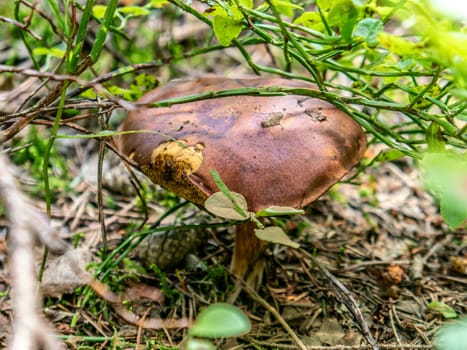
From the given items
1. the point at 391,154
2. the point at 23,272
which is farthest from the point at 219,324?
the point at 391,154

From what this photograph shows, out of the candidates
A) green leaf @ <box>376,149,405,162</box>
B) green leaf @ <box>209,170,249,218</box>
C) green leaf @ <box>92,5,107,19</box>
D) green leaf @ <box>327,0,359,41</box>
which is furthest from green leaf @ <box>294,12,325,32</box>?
green leaf @ <box>92,5,107,19</box>

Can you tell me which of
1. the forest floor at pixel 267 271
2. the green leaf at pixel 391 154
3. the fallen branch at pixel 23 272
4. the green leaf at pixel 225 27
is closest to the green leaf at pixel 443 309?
the forest floor at pixel 267 271

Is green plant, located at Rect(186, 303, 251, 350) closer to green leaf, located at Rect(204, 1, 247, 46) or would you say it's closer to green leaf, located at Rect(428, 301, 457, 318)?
green leaf, located at Rect(204, 1, 247, 46)

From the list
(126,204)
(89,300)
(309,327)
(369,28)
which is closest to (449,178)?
(369,28)

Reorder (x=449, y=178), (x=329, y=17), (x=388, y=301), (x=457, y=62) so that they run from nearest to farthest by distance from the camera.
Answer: (x=449, y=178) < (x=457, y=62) < (x=329, y=17) < (x=388, y=301)

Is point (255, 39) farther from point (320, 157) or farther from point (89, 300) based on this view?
point (89, 300)

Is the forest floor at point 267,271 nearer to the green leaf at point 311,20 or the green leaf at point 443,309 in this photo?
the green leaf at point 443,309

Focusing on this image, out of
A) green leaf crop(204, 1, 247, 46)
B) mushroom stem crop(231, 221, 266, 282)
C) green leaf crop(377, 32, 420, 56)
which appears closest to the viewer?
green leaf crop(377, 32, 420, 56)
